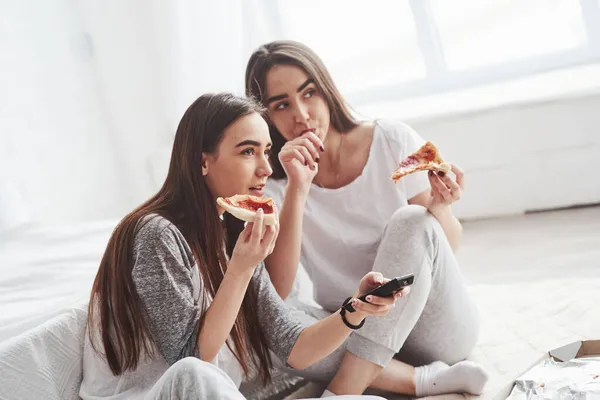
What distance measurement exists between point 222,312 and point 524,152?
7.41 ft

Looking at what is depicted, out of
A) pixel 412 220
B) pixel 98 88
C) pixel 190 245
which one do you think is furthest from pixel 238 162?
pixel 98 88

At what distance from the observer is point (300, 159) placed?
67.8 inches

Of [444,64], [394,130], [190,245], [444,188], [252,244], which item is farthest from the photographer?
[444,64]

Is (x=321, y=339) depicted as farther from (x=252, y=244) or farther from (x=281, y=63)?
(x=281, y=63)

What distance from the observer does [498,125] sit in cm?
329

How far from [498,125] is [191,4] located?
4.98ft

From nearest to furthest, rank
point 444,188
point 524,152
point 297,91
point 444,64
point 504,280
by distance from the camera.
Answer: point 444,188
point 297,91
point 504,280
point 524,152
point 444,64

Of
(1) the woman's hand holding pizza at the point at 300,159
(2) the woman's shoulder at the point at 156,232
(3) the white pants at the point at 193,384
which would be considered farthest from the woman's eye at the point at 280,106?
(3) the white pants at the point at 193,384

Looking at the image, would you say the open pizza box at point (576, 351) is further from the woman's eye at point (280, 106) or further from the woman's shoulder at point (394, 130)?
the woman's eye at point (280, 106)

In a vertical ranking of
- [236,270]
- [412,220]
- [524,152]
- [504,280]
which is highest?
[236,270]

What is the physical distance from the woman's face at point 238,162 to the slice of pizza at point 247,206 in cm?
7

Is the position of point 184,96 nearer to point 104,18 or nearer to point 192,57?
point 192,57

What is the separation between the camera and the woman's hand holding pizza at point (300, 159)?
1717 mm

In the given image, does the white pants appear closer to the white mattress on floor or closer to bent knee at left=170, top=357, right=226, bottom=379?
bent knee at left=170, top=357, right=226, bottom=379
